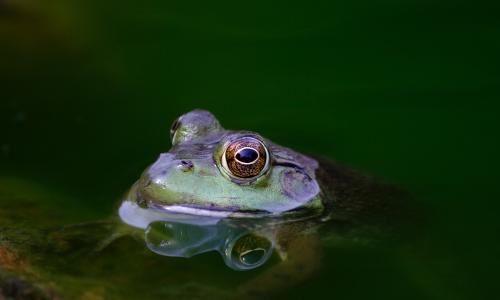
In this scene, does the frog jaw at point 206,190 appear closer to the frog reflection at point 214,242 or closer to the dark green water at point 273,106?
A: the frog reflection at point 214,242

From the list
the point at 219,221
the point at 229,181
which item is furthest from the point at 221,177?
the point at 219,221

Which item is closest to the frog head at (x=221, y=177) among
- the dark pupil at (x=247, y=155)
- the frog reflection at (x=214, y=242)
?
the dark pupil at (x=247, y=155)

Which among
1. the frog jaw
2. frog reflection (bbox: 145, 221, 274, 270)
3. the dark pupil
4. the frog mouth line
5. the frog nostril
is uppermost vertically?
the dark pupil

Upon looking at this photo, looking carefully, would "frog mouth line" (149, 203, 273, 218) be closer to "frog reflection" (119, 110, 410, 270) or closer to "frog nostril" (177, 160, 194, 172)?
"frog reflection" (119, 110, 410, 270)

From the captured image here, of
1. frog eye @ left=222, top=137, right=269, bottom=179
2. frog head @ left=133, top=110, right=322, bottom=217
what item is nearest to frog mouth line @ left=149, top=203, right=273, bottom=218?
frog head @ left=133, top=110, right=322, bottom=217

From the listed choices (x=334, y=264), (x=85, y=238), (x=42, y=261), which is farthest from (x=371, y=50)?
(x=42, y=261)

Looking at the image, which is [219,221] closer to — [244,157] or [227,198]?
[227,198]

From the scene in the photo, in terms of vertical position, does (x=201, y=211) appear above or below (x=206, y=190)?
below

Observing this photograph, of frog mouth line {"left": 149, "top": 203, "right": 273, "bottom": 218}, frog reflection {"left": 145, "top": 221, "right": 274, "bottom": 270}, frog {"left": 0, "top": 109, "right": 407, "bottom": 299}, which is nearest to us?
frog {"left": 0, "top": 109, "right": 407, "bottom": 299}

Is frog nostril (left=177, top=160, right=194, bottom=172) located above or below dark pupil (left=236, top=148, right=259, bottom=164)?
below
